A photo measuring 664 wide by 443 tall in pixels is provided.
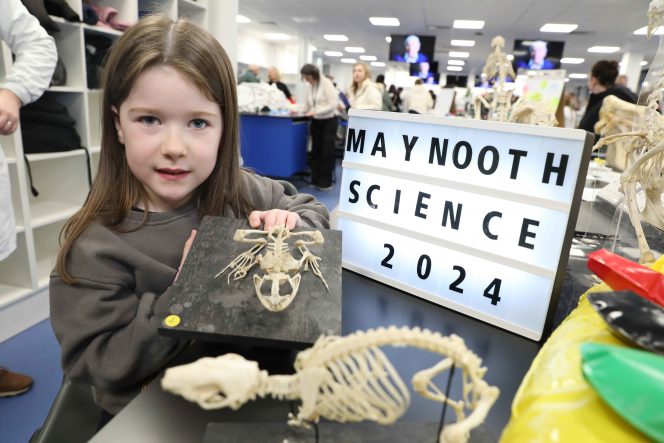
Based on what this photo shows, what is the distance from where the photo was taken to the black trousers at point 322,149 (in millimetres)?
5789

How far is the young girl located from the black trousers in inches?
190

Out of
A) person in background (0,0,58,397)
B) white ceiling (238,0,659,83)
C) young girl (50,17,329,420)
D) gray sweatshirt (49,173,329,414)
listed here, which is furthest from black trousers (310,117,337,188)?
gray sweatshirt (49,173,329,414)

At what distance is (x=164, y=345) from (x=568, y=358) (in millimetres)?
617

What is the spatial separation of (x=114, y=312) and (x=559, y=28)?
1131 cm

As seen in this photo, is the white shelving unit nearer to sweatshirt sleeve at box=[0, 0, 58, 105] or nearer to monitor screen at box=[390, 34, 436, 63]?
sweatshirt sleeve at box=[0, 0, 58, 105]

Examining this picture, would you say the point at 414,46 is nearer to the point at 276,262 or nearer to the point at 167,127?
the point at 167,127

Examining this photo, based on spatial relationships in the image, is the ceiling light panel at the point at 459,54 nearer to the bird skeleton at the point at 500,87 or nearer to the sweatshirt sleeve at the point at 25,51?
the bird skeleton at the point at 500,87

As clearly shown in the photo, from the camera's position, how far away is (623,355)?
32 centimetres

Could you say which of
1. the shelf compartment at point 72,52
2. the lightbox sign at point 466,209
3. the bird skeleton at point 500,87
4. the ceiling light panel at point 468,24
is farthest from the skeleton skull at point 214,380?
the ceiling light panel at point 468,24

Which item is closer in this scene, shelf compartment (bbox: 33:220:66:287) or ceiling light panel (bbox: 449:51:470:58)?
shelf compartment (bbox: 33:220:66:287)

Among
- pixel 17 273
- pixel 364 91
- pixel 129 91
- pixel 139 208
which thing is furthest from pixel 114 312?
pixel 364 91

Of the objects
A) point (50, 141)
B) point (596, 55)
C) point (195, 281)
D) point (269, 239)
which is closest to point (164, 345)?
point (195, 281)

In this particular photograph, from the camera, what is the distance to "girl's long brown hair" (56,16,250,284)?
82cm

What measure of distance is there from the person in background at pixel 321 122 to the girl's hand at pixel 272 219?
4839 millimetres
